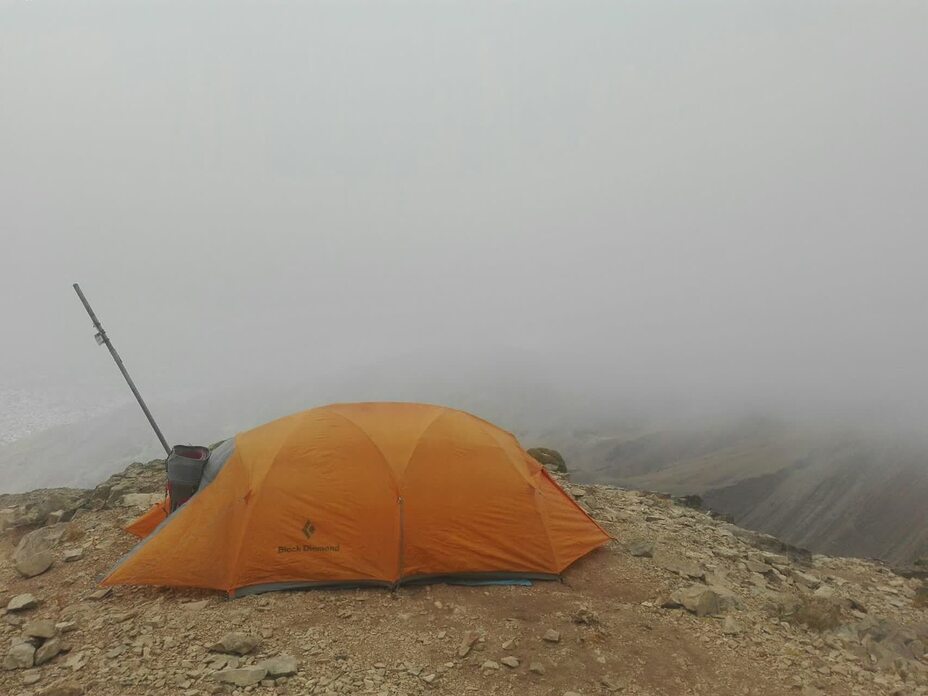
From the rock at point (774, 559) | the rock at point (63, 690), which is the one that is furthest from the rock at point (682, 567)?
the rock at point (63, 690)

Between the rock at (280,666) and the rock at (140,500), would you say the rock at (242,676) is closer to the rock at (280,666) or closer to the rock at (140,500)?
the rock at (280,666)

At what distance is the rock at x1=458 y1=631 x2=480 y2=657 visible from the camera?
7.12 m

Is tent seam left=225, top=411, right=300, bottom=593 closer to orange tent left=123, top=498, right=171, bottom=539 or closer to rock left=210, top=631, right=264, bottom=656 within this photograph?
rock left=210, top=631, right=264, bottom=656

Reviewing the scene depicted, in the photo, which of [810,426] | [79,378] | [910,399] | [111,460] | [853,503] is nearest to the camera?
[853,503]

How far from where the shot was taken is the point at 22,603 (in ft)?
26.6

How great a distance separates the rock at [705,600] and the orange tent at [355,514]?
6.57ft

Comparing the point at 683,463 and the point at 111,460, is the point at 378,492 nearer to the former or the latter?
the point at 683,463

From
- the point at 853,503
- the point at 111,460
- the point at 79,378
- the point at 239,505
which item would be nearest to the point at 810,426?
the point at 853,503

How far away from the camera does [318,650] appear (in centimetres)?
699

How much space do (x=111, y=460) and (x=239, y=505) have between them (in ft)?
385

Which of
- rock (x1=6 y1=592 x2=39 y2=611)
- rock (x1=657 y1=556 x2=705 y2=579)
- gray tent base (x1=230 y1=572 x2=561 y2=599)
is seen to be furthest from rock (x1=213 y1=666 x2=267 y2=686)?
rock (x1=657 y1=556 x2=705 y2=579)

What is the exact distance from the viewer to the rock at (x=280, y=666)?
21.0 feet

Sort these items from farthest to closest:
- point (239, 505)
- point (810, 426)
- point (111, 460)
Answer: point (810, 426) → point (111, 460) → point (239, 505)

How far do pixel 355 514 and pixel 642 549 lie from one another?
643cm
